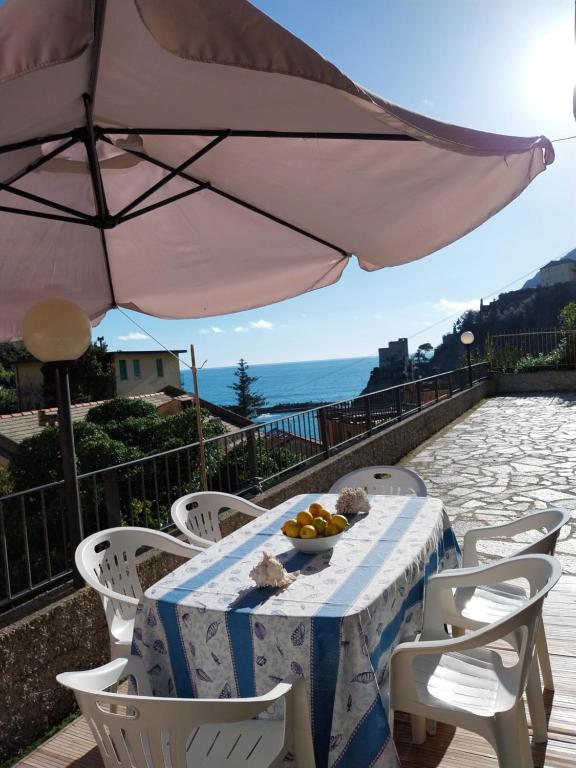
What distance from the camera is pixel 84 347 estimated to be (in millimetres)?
3053

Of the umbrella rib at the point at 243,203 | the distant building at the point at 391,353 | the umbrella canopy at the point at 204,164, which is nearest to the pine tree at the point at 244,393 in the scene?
the distant building at the point at 391,353

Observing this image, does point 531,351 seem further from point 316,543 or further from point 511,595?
point 316,543

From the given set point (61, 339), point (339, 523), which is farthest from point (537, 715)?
point (61, 339)

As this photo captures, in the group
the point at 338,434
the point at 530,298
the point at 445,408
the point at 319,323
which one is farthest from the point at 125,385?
the point at 319,323

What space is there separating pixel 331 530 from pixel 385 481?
4.85 ft

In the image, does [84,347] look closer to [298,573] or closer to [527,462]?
[298,573]

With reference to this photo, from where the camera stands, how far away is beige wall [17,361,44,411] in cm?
2620

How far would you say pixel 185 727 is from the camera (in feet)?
4.75

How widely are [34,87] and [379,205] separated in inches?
66.4

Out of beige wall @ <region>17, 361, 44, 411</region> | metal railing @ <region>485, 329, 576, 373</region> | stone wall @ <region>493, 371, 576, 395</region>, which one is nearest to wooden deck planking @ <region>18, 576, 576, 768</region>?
stone wall @ <region>493, 371, 576, 395</region>

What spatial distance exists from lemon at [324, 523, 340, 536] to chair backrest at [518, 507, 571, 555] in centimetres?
79

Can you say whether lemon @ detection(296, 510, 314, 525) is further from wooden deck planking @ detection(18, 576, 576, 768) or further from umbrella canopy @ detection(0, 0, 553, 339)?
umbrella canopy @ detection(0, 0, 553, 339)

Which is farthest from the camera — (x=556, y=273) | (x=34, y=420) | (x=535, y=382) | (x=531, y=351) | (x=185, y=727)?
(x=556, y=273)

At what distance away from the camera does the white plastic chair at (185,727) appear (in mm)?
1438
